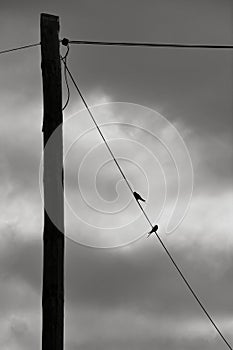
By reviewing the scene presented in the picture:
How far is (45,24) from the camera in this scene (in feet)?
41.2

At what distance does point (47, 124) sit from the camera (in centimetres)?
1234

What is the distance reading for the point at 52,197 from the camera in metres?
12.0

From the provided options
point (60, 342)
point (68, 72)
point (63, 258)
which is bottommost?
point (60, 342)

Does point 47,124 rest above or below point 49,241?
above

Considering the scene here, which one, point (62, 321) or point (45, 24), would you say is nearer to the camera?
point (62, 321)

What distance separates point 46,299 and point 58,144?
2.34 metres

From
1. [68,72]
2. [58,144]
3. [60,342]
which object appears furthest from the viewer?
[68,72]

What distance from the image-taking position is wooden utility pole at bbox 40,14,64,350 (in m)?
11.5

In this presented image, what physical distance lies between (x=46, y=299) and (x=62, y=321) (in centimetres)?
39

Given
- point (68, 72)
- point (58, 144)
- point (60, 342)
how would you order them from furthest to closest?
point (68, 72) < point (58, 144) < point (60, 342)

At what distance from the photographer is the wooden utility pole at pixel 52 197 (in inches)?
453

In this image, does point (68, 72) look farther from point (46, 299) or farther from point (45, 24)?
point (46, 299)

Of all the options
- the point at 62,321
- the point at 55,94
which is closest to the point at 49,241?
the point at 62,321

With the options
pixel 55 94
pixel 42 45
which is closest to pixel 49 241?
pixel 55 94
